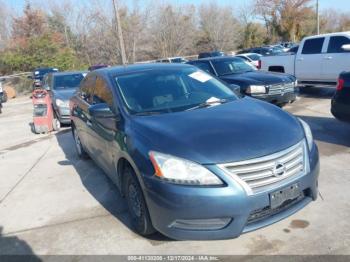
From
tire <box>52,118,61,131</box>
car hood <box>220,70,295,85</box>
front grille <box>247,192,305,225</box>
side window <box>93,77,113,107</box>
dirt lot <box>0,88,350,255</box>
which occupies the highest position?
side window <box>93,77,113,107</box>

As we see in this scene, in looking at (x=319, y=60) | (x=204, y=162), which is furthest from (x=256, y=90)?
(x=204, y=162)

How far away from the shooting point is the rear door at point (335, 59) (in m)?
9.98

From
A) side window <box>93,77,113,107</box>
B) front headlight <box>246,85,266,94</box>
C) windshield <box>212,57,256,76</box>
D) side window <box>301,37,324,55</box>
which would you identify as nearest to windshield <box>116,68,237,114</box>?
side window <box>93,77,113,107</box>

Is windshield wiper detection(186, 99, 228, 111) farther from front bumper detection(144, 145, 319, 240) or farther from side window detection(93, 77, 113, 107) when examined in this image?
front bumper detection(144, 145, 319, 240)

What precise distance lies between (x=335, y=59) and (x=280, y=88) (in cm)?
295

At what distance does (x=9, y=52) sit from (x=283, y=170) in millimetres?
28908

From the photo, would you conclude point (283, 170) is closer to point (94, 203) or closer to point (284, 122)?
point (284, 122)

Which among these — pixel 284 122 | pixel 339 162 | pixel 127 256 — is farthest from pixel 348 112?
pixel 127 256

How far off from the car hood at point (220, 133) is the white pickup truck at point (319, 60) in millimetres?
7436

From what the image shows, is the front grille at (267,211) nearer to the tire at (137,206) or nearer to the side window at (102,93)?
the tire at (137,206)

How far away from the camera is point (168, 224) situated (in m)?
2.98

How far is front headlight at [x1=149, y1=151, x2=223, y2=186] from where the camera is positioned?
111 inches

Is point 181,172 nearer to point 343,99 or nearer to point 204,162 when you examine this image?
point 204,162

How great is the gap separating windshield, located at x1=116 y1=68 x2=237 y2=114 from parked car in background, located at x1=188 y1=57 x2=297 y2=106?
3.66 metres
